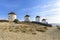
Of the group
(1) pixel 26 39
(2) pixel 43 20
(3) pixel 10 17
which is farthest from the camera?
(2) pixel 43 20

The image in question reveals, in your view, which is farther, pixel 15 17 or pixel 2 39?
pixel 15 17

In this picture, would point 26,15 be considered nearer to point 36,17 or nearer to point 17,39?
point 36,17

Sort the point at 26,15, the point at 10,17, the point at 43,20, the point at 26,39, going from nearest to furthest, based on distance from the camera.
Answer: the point at 26,39 < the point at 10,17 < the point at 26,15 < the point at 43,20

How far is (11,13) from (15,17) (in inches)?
76.6

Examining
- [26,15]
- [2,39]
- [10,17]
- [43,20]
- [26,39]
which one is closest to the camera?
[2,39]

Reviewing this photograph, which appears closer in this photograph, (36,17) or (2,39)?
(2,39)

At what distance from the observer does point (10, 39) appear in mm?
12305

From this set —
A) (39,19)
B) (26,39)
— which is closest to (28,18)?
(39,19)

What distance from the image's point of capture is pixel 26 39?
12.9 m

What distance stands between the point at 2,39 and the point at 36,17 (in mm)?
34029

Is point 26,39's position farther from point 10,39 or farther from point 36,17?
point 36,17

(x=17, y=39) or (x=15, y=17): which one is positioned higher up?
(x=15, y=17)

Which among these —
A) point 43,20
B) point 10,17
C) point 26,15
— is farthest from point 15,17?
point 43,20

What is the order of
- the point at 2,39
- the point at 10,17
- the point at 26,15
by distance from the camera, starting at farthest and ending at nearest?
the point at 26,15 → the point at 10,17 → the point at 2,39
